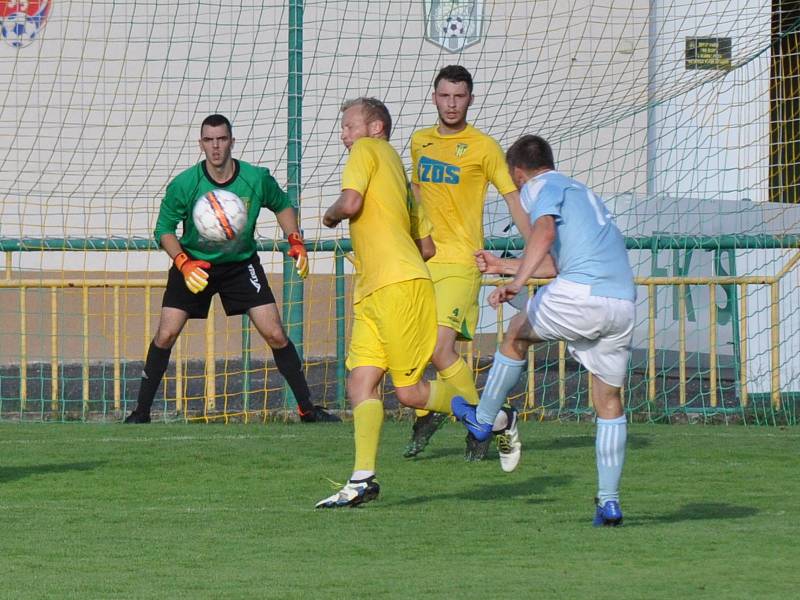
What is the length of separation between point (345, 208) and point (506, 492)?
5.58ft

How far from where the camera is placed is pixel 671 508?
7.06 meters

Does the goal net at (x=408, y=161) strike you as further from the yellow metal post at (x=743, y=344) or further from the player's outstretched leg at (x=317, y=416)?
the player's outstretched leg at (x=317, y=416)

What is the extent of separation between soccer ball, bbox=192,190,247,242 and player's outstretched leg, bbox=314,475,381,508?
359 centimetres

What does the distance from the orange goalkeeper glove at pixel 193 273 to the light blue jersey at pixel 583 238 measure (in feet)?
12.8

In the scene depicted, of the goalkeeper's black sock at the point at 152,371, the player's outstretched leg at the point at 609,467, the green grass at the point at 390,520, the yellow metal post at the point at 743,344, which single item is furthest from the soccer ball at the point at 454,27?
the player's outstretched leg at the point at 609,467

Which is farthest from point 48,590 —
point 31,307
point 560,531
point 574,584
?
point 31,307

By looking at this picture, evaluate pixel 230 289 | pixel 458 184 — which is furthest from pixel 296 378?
pixel 458 184

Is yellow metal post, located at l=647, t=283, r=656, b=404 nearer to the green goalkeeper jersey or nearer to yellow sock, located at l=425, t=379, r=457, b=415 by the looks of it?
the green goalkeeper jersey

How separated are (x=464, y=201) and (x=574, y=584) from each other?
13.1 ft

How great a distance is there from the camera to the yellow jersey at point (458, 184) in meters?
8.80

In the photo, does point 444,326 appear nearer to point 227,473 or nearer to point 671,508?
point 227,473

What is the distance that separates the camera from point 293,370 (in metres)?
10.9

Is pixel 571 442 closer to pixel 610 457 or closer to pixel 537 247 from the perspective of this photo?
pixel 610 457

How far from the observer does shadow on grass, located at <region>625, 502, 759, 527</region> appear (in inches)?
261
